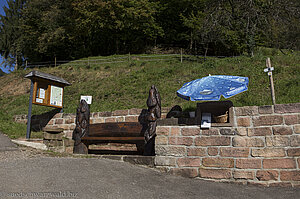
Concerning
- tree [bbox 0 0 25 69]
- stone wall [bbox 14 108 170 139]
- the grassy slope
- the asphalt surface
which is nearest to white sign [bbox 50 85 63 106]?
stone wall [bbox 14 108 170 139]

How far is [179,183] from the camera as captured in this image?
16.3 ft

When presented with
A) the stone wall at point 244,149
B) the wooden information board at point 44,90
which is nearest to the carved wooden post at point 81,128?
the wooden information board at point 44,90

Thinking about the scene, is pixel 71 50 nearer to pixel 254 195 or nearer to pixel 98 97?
pixel 98 97

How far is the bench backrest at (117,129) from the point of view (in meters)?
7.29

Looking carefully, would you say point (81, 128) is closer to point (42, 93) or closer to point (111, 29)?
point (42, 93)

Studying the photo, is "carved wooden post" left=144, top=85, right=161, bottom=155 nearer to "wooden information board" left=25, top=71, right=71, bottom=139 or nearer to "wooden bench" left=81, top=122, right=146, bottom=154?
"wooden bench" left=81, top=122, right=146, bottom=154

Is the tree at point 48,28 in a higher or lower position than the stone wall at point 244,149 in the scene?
higher

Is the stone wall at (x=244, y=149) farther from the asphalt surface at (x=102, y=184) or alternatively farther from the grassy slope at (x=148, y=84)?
the grassy slope at (x=148, y=84)

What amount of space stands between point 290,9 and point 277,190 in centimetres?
1452

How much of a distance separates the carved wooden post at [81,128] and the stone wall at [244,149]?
3108 millimetres

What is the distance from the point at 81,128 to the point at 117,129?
125 centimetres

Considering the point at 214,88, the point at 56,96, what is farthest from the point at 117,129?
the point at 56,96

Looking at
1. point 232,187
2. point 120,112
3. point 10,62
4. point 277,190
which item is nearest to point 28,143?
point 120,112

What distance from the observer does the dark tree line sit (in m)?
22.3
